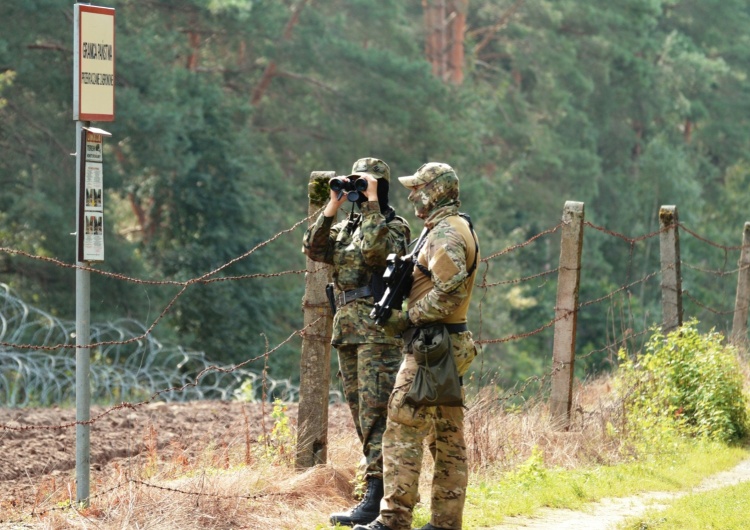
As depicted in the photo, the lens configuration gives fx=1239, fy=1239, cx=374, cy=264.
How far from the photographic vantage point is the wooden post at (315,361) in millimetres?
7281

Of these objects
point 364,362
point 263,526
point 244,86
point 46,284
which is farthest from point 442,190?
point 244,86

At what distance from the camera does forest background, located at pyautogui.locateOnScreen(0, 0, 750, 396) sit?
80.2 ft

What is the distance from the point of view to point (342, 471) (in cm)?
722

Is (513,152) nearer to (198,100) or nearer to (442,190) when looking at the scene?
(198,100)

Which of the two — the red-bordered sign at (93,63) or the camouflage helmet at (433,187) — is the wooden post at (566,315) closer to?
the camouflage helmet at (433,187)

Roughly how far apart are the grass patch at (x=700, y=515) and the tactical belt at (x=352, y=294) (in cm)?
193

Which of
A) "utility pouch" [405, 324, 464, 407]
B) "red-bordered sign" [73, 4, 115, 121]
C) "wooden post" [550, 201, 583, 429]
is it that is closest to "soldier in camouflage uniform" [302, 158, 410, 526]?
"utility pouch" [405, 324, 464, 407]

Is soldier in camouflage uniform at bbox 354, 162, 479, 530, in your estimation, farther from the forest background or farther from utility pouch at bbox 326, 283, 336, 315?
the forest background

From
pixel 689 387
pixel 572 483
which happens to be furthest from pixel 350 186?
pixel 689 387

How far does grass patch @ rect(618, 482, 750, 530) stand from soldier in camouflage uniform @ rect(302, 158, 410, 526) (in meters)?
1.49

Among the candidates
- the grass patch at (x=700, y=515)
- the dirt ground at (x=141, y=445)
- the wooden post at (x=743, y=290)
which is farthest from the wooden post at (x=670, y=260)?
the grass patch at (x=700, y=515)

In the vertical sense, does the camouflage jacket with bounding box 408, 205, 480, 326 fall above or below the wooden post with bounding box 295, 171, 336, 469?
above

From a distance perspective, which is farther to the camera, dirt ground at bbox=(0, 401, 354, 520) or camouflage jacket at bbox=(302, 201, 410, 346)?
dirt ground at bbox=(0, 401, 354, 520)

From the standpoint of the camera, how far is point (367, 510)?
645cm
